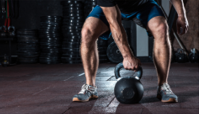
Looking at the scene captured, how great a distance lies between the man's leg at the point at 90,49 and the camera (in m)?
1.80

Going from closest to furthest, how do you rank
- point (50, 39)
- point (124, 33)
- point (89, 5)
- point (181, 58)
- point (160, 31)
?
1. point (124, 33)
2. point (160, 31)
3. point (181, 58)
4. point (89, 5)
5. point (50, 39)

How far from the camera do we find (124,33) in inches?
63.1

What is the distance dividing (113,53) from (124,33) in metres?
4.07

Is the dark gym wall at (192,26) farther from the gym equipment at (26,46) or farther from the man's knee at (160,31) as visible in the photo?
the man's knee at (160,31)

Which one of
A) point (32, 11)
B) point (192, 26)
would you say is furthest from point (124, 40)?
point (32, 11)

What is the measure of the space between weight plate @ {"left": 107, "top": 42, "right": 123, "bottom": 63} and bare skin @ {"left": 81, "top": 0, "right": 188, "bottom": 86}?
375 centimetres

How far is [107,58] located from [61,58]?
3.94 ft

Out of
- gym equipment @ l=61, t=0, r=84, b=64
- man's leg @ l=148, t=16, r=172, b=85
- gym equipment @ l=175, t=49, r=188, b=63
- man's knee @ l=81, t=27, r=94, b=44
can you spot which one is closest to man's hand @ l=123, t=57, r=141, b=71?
man's leg @ l=148, t=16, r=172, b=85

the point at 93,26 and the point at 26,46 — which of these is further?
the point at 26,46

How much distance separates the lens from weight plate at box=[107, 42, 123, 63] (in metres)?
5.64

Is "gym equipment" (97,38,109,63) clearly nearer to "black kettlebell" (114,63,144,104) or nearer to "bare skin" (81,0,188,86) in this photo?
"bare skin" (81,0,188,86)

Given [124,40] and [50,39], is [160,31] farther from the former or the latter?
[50,39]

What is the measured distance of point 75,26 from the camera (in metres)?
5.82

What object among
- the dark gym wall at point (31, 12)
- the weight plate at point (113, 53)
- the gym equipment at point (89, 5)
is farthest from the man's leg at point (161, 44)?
the dark gym wall at point (31, 12)
